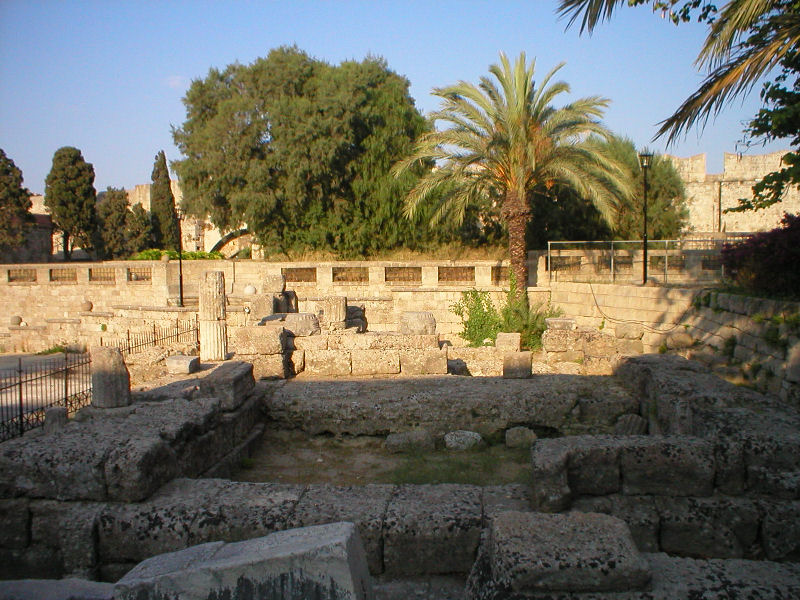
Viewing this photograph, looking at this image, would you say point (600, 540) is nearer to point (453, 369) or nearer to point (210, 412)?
point (210, 412)

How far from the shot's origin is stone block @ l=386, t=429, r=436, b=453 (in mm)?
6480

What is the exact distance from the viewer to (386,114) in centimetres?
2703

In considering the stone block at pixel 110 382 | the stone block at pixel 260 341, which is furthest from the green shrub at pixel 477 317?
the stone block at pixel 110 382

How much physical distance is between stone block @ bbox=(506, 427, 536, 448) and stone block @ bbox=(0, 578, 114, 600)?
14.8ft

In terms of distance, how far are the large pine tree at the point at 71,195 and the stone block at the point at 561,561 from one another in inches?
1544

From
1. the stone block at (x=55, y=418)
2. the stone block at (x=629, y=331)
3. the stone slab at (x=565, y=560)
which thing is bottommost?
the stone block at (x=55, y=418)

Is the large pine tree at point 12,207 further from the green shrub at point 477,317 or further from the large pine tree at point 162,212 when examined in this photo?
the green shrub at point 477,317

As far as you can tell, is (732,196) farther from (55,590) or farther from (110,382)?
(55,590)

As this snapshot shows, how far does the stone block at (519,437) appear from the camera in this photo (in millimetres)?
6727

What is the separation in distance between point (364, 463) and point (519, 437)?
1.74 meters

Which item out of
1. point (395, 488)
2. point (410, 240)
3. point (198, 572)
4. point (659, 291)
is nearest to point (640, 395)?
point (395, 488)

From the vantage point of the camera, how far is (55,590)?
10.1ft

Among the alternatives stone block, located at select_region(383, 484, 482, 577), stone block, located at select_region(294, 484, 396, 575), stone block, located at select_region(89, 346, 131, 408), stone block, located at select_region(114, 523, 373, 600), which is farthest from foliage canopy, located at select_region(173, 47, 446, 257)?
stone block, located at select_region(114, 523, 373, 600)

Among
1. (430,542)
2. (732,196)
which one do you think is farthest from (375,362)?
(732,196)
